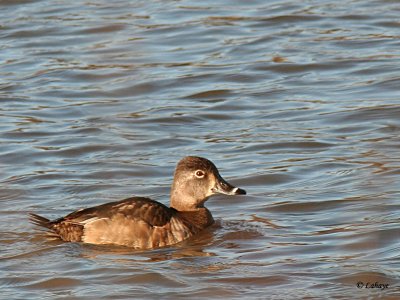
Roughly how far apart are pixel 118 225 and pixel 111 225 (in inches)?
2.1

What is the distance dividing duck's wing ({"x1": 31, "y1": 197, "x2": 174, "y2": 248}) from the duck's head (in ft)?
2.39

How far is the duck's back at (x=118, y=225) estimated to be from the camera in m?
10.1

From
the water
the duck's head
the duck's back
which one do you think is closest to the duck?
the duck's back

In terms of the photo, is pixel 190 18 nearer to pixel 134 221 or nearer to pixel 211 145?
pixel 211 145

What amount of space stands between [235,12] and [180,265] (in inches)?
372

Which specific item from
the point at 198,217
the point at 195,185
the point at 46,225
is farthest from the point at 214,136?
the point at 46,225

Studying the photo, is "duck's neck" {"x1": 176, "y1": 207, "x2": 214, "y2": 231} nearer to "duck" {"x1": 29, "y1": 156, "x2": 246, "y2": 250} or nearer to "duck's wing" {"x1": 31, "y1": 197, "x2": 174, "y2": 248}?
"duck" {"x1": 29, "y1": 156, "x2": 246, "y2": 250}

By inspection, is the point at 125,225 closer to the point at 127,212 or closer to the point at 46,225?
the point at 127,212

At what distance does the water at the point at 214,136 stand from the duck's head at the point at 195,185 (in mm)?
251

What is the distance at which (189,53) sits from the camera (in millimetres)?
16859

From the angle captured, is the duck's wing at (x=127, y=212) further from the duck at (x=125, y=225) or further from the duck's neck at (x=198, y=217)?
the duck's neck at (x=198, y=217)

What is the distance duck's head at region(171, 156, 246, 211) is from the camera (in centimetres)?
1086

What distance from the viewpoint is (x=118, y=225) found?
10.1 m

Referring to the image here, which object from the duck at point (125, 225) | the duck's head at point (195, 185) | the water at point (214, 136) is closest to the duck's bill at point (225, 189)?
the duck's head at point (195, 185)
